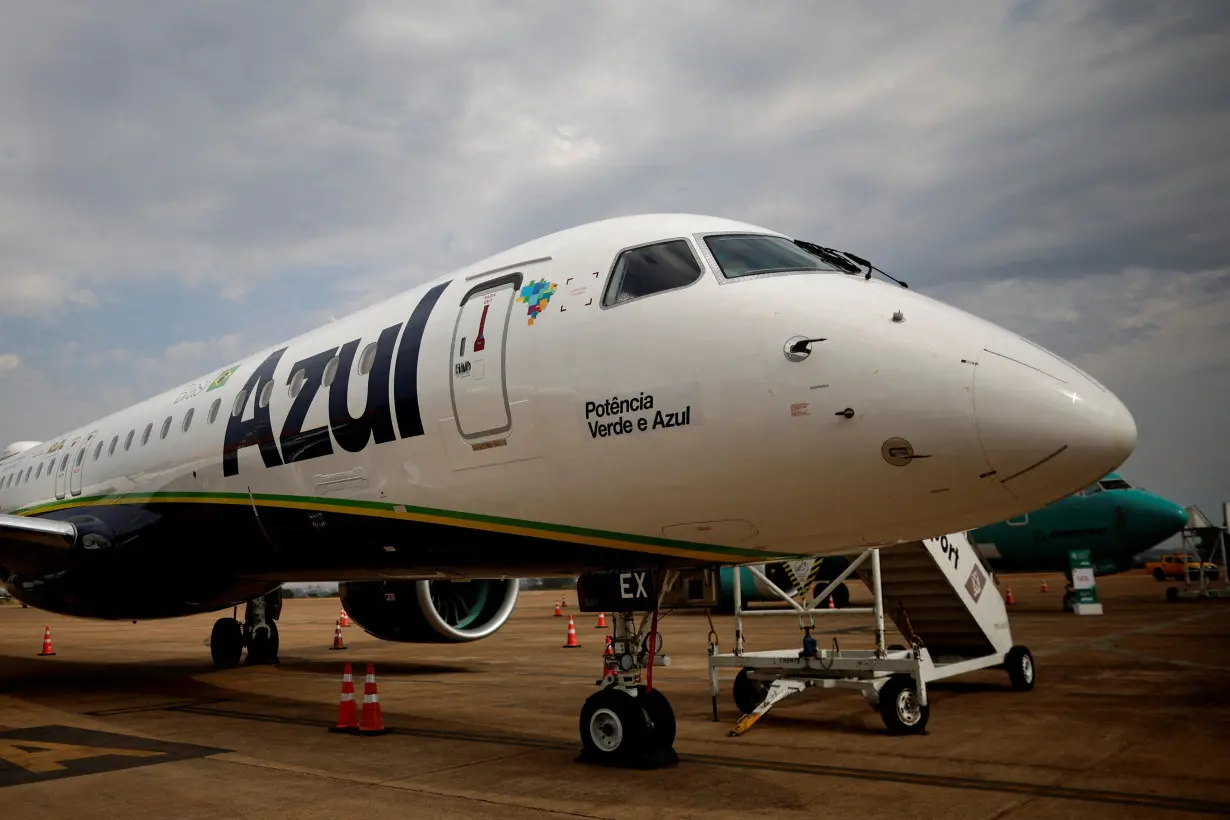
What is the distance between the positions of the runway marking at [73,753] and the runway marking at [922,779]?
1970 millimetres

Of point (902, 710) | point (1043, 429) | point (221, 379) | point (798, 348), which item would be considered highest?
point (221, 379)

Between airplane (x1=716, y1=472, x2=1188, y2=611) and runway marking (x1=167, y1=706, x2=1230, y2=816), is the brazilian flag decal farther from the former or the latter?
airplane (x1=716, y1=472, x2=1188, y2=611)

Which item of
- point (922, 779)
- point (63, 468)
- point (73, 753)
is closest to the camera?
point (922, 779)

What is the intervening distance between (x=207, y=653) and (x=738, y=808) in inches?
669

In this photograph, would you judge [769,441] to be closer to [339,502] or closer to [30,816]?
[339,502]

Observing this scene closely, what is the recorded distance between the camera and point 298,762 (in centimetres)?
729

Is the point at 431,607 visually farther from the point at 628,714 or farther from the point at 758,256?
the point at 758,256

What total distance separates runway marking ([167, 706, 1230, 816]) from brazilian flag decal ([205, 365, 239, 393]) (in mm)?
4649

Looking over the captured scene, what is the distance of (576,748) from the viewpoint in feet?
24.8

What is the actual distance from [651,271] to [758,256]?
2.32 feet

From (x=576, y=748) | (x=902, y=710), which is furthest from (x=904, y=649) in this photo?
(x=576, y=748)

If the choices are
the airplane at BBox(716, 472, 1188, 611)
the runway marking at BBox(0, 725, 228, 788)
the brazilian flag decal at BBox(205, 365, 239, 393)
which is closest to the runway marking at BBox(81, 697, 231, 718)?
the runway marking at BBox(0, 725, 228, 788)

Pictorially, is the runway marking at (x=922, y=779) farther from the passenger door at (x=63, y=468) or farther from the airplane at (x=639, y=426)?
the passenger door at (x=63, y=468)

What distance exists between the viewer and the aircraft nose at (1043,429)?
4.76 meters
